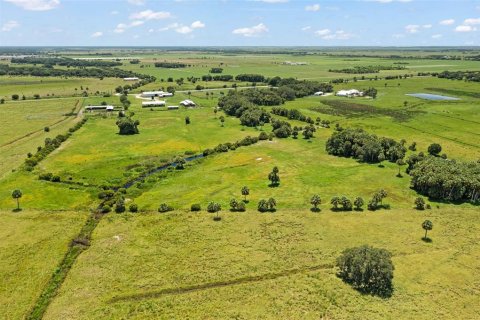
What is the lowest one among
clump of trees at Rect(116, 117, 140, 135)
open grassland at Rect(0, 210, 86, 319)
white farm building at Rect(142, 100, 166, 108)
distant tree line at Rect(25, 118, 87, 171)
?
open grassland at Rect(0, 210, 86, 319)

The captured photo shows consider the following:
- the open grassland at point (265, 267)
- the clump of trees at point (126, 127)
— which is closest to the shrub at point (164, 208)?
the open grassland at point (265, 267)

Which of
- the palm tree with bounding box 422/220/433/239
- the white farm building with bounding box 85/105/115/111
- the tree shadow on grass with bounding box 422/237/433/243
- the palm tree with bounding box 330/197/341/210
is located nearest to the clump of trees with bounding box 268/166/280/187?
the palm tree with bounding box 330/197/341/210

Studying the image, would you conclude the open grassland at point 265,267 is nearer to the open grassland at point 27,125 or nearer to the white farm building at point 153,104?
the open grassland at point 27,125

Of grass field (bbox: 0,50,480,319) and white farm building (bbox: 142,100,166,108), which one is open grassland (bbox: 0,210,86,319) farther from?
white farm building (bbox: 142,100,166,108)

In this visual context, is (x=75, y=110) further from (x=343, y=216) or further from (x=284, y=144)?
(x=343, y=216)

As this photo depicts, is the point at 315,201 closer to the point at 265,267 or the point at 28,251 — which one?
the point at 265,267
